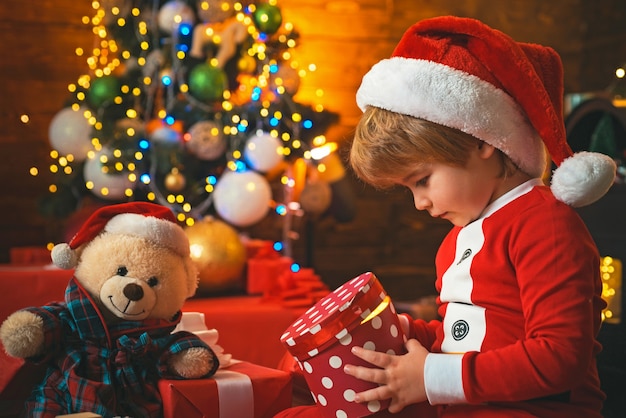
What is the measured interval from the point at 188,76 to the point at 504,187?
1624 millimetres

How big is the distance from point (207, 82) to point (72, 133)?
474 mm

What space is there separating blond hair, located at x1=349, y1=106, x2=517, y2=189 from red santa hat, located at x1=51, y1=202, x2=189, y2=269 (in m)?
0.52

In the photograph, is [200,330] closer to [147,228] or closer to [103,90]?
[147,228]

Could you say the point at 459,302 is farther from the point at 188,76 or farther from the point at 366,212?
the point at 366,212

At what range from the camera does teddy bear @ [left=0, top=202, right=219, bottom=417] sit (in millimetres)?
1468

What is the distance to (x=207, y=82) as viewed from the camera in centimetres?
252

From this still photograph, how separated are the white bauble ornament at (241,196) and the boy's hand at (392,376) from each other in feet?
4.63

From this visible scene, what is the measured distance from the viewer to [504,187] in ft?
4.00

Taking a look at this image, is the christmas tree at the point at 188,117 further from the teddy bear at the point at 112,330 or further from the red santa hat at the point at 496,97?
the red santa hat at the point at 496,97

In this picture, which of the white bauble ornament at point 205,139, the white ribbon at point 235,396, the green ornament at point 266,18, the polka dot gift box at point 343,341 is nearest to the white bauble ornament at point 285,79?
the green ornament at point 266,18

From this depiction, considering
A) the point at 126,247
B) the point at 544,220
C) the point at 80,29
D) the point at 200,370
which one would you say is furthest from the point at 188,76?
the point at 544,220

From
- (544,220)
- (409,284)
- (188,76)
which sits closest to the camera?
(544,220)

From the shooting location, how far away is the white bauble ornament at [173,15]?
101 inches

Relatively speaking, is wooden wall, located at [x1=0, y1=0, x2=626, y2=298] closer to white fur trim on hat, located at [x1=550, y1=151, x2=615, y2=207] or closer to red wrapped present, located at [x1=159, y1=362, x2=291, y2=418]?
red wrapped present, located at [x1=159, y1=362, x2=291, y2=418]
